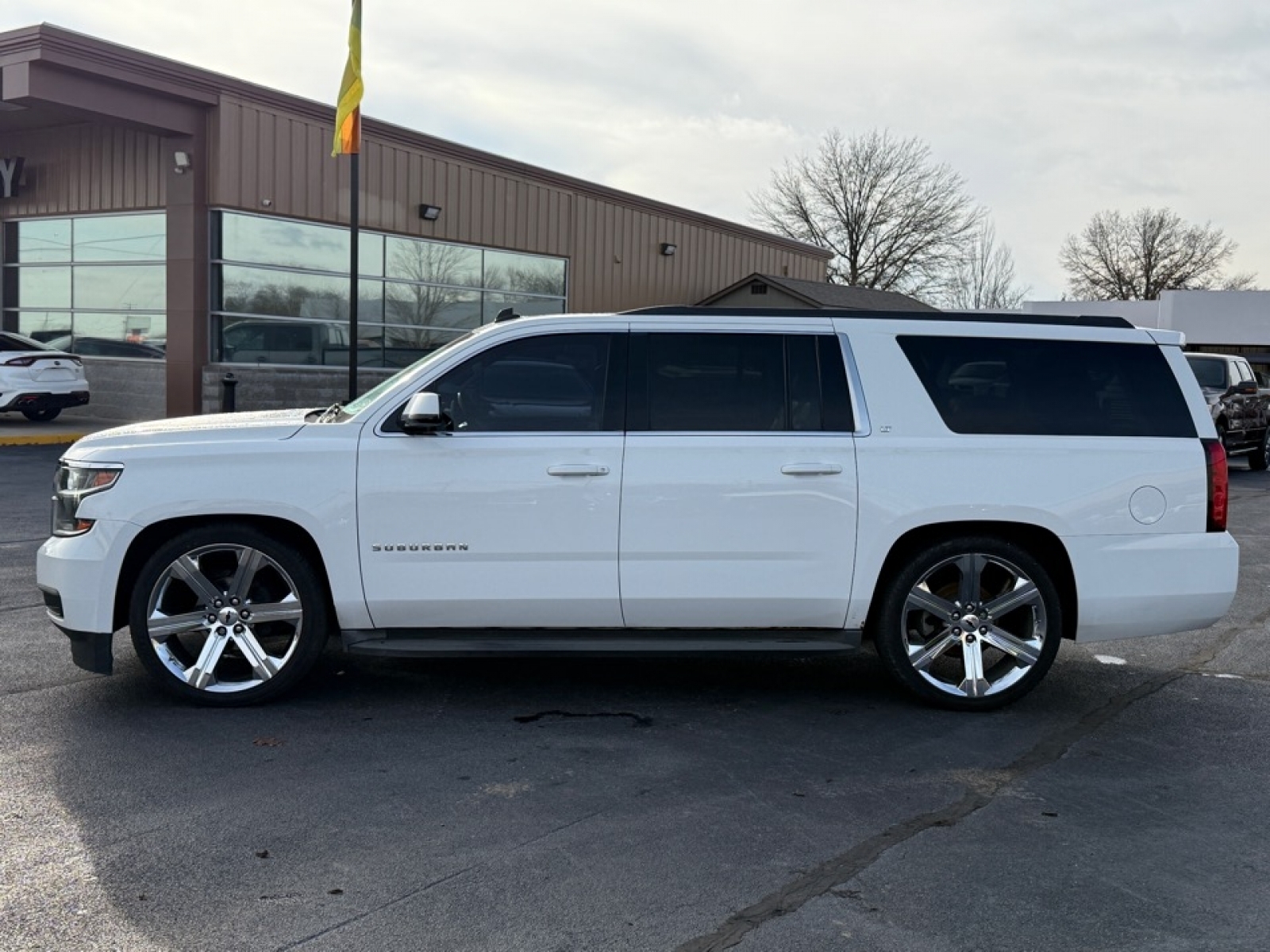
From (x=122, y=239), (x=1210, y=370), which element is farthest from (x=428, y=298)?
(x=1210, y=370)

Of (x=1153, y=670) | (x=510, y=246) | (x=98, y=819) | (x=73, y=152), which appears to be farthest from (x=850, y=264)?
(x=98, y=819)

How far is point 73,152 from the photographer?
71.2ft

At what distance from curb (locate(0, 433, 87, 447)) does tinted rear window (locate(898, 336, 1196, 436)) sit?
48.9 ft

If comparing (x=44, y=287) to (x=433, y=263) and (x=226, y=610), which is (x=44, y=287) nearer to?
(x=433, y=263)

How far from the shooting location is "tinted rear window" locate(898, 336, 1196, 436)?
582cm

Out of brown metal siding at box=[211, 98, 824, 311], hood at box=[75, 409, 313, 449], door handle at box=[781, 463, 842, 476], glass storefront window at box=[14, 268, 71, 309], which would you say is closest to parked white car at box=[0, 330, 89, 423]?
glass storefront window at box=[14, 268, 71, 309]

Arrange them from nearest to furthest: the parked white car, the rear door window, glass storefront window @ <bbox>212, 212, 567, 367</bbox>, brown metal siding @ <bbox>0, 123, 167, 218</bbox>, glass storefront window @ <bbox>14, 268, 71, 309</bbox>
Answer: the rear door window → the parked white car → glass storefront window @ <bbox>212, 212, 567, 367</bbox> → brown metal siding @ <bbox>0, 123, 167, 218</bbox> → glass storefront window @ <bbox>14, 268, 71, 309</bbox>

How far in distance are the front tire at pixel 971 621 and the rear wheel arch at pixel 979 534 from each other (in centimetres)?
4

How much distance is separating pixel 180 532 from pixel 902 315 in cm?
345

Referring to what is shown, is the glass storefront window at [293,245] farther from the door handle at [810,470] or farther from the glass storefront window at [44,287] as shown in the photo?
the door handle at [810,470]

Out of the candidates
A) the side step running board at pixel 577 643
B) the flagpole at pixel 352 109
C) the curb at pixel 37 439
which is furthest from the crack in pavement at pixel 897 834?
the curb at pixel 37 439

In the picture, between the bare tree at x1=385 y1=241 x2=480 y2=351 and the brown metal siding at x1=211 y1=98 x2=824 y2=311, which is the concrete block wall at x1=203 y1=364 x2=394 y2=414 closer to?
the bare tree at x1=385 y1=241 x2=480 y2=351

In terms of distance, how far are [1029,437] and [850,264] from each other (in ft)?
163

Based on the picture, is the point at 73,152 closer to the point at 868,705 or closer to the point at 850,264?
the point at 868,705
